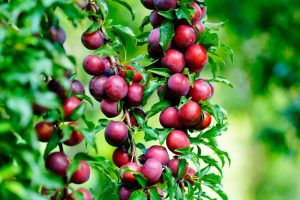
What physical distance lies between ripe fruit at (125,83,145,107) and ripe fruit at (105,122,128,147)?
5cm

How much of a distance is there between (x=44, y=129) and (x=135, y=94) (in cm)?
22

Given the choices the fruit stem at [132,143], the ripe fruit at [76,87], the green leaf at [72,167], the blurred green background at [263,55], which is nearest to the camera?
the green leaf at [72,167]

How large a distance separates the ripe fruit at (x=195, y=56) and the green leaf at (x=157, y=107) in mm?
75

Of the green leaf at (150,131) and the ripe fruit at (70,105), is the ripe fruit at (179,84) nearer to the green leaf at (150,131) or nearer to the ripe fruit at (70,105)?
the green leaf at (150,131)

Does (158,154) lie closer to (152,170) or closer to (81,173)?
(152,170)

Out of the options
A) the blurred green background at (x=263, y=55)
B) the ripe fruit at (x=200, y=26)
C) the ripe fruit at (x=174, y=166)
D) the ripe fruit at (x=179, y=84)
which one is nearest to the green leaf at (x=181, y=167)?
the ripe fruit at (x=174, y=166)

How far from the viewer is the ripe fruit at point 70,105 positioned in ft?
2.64

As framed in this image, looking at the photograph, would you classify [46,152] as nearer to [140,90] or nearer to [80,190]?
[80,190]

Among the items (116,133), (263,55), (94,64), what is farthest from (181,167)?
(263,55)

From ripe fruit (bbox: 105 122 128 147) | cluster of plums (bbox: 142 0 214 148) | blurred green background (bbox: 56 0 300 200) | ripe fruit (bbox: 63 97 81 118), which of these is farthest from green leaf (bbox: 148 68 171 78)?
blurred green background (bbox: 56 0 300 200)

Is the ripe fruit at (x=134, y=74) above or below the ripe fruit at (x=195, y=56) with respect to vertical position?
below

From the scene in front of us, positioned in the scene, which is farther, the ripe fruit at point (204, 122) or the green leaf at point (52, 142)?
the ripe fruit at point (204, 122)

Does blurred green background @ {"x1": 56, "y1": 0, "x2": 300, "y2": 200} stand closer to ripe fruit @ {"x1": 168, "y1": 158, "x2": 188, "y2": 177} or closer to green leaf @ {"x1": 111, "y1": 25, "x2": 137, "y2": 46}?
green leaf @ {"x1": 111, "y1": 25, "x2": 137, "y2": 46}

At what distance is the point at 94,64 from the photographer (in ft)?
3.21
